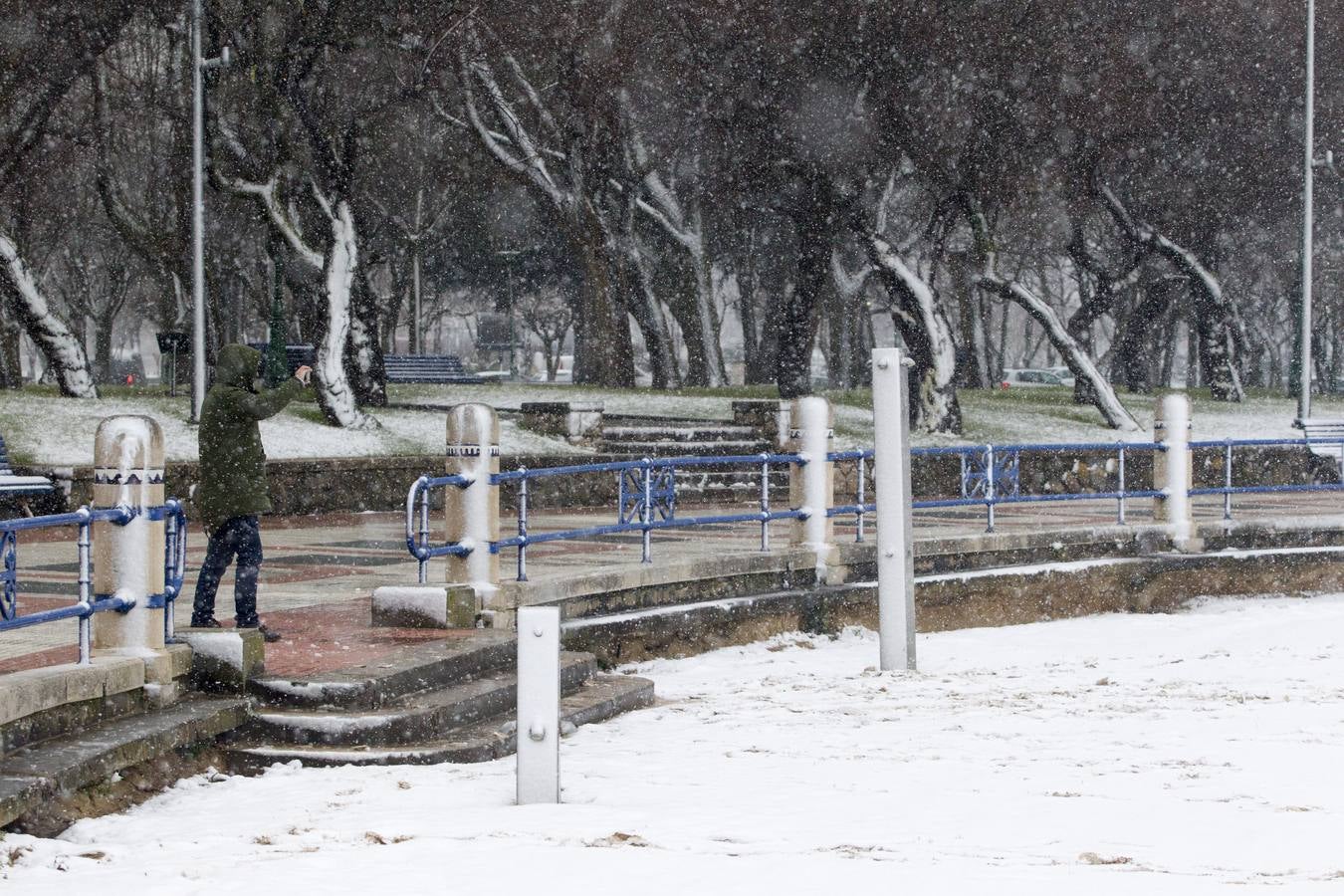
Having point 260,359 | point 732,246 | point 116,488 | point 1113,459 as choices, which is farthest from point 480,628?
point 732,246

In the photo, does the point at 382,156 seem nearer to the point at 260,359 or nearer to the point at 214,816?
the point at 260,359

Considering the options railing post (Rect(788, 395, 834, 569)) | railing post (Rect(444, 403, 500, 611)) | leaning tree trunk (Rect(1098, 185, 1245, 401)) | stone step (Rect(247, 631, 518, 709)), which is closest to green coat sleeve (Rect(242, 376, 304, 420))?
stone step (Rect(247, 631, 518, 709))

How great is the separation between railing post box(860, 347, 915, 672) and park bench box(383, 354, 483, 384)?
21.6 meters

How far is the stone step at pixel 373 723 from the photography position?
8539 mm

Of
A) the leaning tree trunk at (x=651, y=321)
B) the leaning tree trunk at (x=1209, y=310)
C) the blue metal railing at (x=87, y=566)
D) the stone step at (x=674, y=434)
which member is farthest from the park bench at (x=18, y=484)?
the leaning tree trunk at (x=1209, y=310)

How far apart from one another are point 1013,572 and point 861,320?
43.3 m

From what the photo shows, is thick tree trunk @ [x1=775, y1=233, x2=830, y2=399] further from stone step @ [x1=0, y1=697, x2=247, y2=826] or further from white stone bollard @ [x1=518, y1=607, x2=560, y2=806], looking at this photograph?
white stone bollard @ [x1=518, y1=607, x2=560, y2=806]

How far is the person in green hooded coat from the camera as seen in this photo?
936cm

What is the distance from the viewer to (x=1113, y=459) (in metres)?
27.6

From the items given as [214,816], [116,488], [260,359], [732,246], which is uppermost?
[732,246]

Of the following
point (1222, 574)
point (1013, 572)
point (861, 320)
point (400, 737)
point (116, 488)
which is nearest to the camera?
point (116, 488)

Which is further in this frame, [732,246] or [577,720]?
[732,246]

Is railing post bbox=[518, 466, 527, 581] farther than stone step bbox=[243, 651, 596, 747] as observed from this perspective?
Yes

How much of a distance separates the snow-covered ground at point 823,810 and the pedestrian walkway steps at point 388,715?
0.51ft
